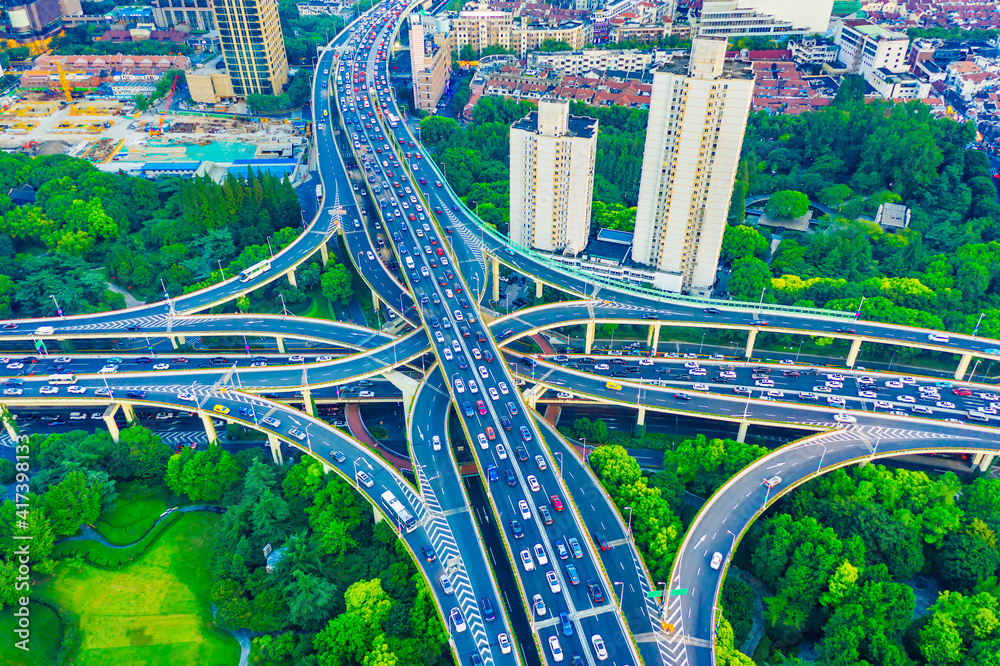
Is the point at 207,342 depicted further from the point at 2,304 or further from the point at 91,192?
the point at 91,192

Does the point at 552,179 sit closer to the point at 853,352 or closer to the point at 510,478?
the point at 853,352

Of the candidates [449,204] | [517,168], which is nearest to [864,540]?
[517,168]

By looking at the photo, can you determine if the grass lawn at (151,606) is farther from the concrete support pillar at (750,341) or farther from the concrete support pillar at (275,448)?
the concrete support pillar at (750,341)

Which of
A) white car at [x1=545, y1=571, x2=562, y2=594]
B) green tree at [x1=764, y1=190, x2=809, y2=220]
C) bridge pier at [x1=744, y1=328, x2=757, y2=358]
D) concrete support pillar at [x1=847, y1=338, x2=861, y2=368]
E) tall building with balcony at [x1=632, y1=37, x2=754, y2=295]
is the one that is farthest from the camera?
green tree at [x1=764, y1=190, x2=809, y2=220]

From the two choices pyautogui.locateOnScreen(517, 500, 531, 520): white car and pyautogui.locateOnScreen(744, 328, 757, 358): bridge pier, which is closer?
pyautogui.locateOnScreen(517, 500, 531, 520): white car

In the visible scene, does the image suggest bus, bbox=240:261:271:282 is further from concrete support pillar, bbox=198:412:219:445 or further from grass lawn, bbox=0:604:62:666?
grass lawn, bbox=0:604:62:666

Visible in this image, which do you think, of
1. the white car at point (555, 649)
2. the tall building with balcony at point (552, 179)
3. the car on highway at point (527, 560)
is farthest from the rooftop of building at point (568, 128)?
the white car at point (555, 649)

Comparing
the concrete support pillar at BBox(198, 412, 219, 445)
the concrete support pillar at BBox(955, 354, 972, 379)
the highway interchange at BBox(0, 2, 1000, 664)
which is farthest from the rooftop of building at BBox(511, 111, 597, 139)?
the concrete support pillar at BBox(198, 412, 219, 445)
